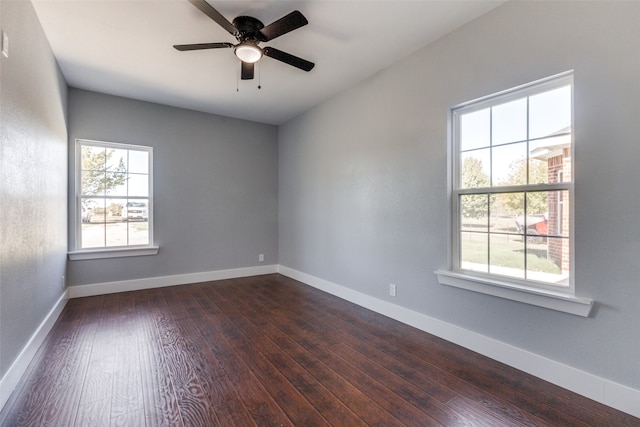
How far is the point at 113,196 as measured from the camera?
412cm

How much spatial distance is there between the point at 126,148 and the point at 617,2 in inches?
207

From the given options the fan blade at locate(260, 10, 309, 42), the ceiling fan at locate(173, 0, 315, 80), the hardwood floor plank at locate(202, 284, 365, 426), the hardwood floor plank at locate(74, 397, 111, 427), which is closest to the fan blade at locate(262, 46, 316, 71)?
the ceiling fan at locate(173, 0, 315, 80)

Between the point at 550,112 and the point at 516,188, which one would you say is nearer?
the point at 550,112

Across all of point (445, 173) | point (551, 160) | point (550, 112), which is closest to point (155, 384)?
point (445, 173)

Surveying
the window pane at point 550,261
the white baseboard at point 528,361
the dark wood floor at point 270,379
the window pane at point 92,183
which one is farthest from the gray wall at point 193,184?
the window pane at point 550,261

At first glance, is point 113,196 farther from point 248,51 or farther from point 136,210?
point 248,51

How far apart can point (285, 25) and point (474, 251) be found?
2.42 m

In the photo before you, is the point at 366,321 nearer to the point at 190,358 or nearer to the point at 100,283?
the point at 190,358

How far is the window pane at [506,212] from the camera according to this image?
2.26 metres

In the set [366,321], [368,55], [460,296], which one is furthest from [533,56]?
[366,321]

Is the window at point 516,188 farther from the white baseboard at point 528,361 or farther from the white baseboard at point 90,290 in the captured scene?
the white baseboard at point 90,290

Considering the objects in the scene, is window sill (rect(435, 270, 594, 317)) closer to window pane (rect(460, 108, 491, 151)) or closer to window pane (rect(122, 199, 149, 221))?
window pane (rect(460, 108, 491, 151))

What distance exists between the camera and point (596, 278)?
183 cm

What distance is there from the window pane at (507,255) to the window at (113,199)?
A: 4.44 m
